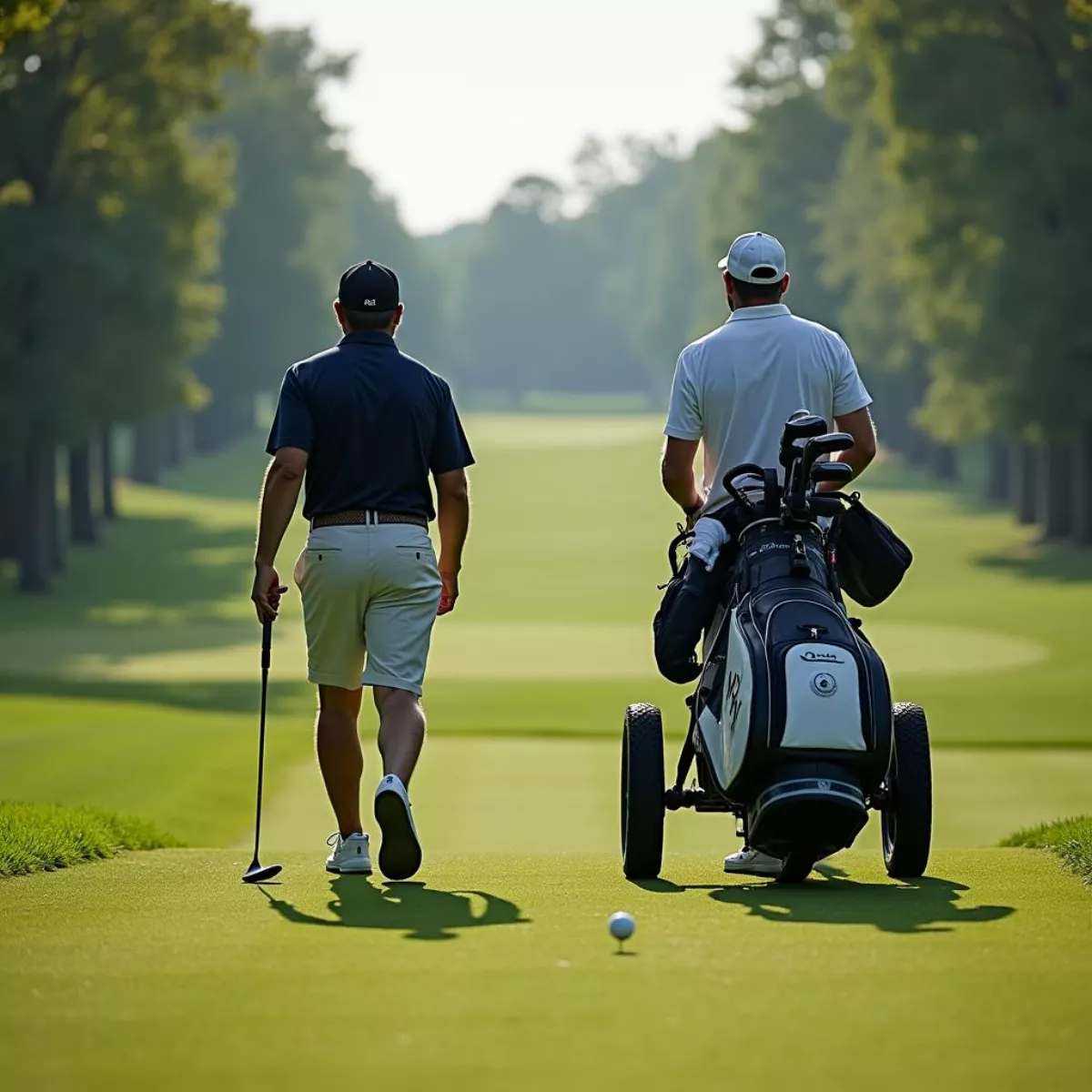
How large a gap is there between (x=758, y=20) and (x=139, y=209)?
110 feet

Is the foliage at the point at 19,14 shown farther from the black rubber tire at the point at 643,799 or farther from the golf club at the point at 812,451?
the golf club at the point at 812,451

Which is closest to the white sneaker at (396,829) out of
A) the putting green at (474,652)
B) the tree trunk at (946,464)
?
the putting green at (474,652)

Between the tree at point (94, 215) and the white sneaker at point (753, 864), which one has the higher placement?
the tree at point (94, 215)

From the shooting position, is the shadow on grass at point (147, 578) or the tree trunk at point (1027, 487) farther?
the tree trunk at point (1027, 487)

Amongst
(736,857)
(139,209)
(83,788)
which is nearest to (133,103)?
(139,209)

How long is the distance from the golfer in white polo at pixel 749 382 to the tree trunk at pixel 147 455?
58209 mm

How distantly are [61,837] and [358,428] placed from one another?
2099 millimetres

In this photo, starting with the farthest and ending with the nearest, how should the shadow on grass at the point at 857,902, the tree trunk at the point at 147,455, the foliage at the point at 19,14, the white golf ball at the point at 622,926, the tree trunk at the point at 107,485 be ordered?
the tree trunk at the point at 147,455 → the tree trunk at the point at 107,485 → the foliage at the point at 19,14 → the shadow on grass at the point at 857,902 → the white golf ball at the point at 622,926

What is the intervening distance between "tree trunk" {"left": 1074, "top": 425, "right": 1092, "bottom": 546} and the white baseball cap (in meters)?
33.0

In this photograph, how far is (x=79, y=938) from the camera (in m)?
5.98

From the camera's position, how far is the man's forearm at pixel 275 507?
782 centimetres

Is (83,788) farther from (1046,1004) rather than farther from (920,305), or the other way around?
(920,305)

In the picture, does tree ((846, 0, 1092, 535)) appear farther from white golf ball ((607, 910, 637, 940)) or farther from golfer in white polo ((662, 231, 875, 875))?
white golf ball ((607, 910, 637, 940))

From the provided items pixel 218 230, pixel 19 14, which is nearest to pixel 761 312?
pixel 19 14
